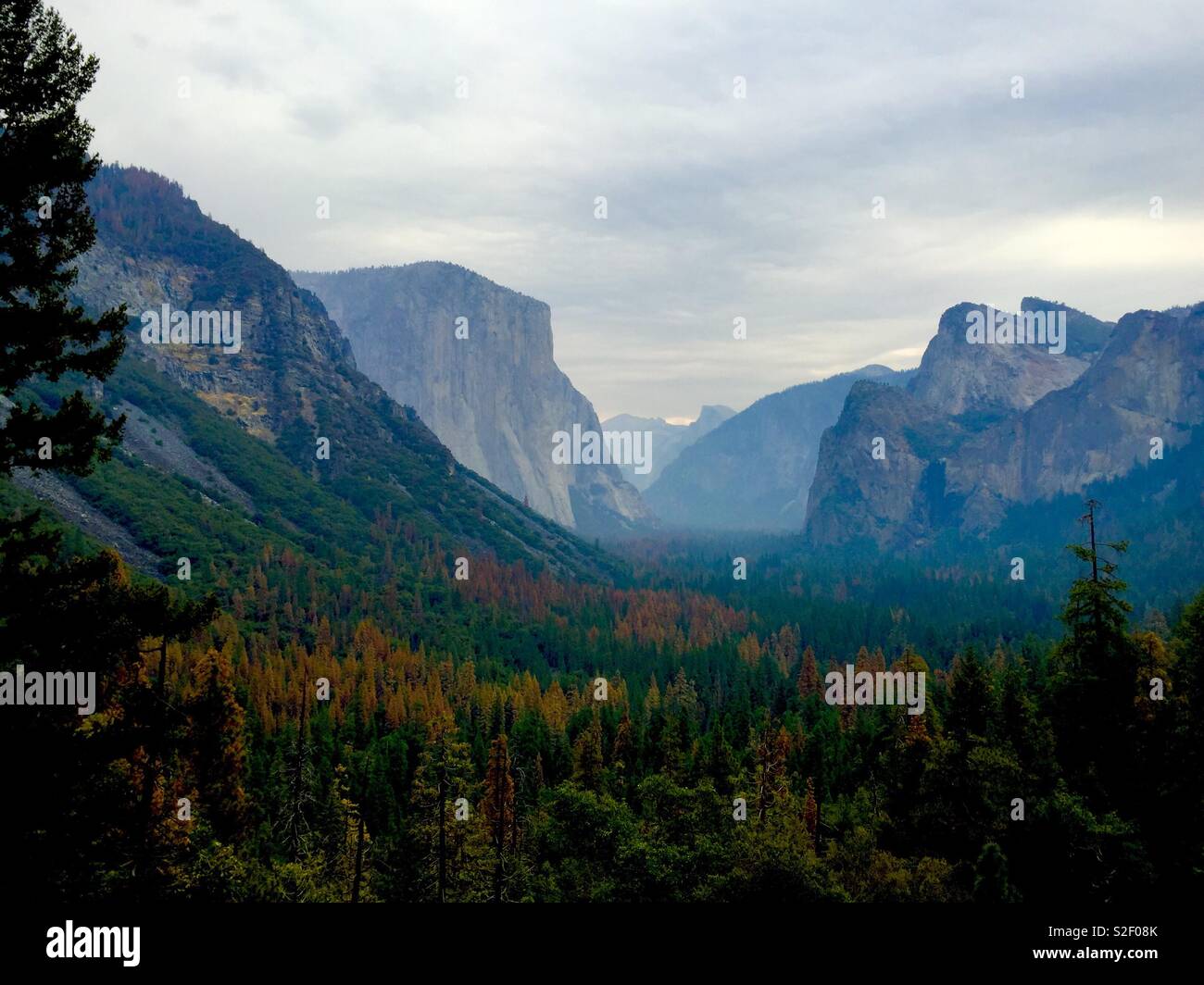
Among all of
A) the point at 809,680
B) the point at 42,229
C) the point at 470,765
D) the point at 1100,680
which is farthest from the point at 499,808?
the point at 809,680

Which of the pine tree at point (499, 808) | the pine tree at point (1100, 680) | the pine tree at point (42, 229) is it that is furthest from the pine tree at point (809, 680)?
the pine tree at point (42, 229)

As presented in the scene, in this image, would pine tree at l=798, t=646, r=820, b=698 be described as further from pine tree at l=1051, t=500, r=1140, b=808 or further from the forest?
pine tree at l=1051, t=500, r=1140, b=808

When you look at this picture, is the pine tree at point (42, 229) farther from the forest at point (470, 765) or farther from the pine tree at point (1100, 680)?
the pine tree at point (1100, 680)

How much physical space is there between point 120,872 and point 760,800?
29.7 metres

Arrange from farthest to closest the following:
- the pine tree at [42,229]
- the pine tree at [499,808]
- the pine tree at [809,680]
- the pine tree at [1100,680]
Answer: the pine tree at [809,680] → the pine tree at [499,808] → the pine tree at [1100,680] → the pine tree at [42,229]

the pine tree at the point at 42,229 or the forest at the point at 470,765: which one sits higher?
the pine tree at the point at 42,229

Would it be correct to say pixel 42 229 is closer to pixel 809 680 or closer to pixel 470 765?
pixel 470 765

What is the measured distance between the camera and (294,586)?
16500cm

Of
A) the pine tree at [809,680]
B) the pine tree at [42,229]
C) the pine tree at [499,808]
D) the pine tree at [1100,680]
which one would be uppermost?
the pine tree at [42,229]

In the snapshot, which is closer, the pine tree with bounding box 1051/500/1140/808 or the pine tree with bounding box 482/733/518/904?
the pine tree with bounding box 1051/500/1140/808

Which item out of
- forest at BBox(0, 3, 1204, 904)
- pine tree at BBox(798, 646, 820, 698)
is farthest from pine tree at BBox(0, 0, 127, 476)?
pine tree at BBox(798, 646, 820, 698)

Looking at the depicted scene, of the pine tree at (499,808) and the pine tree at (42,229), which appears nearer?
the pine tree at (42,229)

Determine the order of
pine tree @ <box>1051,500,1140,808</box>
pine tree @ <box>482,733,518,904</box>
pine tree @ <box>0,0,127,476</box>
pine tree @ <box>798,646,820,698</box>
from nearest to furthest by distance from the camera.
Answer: pine tree @ <box>0,0,127,476</box> < pine tree @ <box>1051,500,1140,808</box> < pine tree @ <box>482,733,518,904</box> < pine tree @ <box>798,646,820,698</box>
